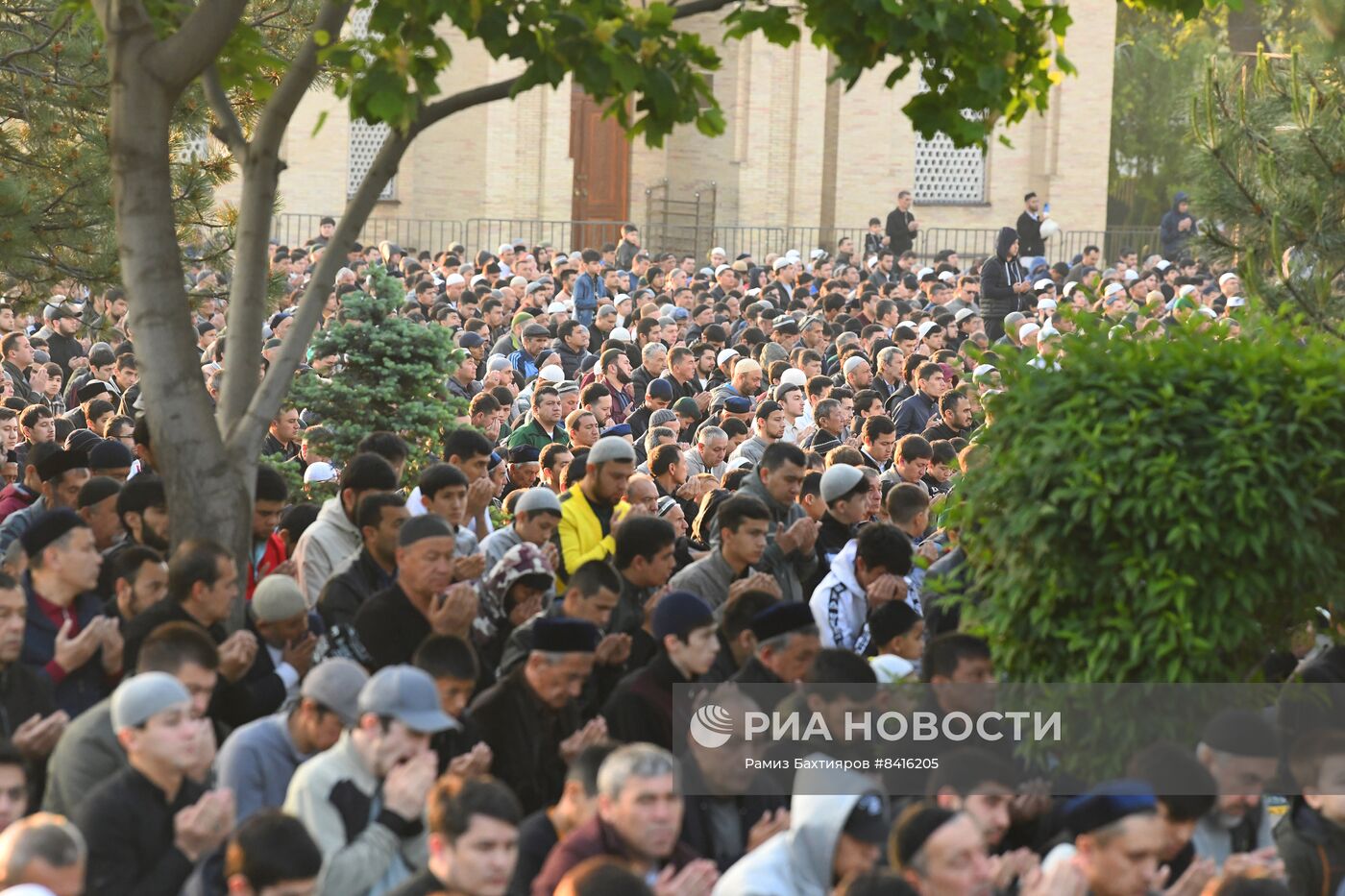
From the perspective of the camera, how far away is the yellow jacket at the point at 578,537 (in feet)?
34.0

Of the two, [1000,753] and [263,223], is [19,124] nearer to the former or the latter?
[263,223]

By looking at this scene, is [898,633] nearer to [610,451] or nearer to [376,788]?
[610,451]

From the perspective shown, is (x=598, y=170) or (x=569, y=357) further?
(x=598, y=170)

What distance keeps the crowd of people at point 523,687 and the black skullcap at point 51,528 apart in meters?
0.02

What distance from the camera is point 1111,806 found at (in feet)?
21.1

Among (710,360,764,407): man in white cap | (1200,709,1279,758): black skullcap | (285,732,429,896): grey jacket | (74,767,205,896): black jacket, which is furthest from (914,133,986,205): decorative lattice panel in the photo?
(74,767,205,896): black jacket

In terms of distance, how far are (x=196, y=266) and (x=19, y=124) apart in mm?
1408

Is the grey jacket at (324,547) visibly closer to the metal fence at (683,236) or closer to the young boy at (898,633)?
the young boy at (898,633)

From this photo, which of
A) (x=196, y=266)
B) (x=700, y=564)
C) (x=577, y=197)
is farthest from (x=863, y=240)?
(x=700, y=564)

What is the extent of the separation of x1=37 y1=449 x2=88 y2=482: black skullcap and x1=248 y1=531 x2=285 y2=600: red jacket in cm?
121

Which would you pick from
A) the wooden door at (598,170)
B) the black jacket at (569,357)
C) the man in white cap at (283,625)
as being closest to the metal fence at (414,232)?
the wooden door at (598,170)

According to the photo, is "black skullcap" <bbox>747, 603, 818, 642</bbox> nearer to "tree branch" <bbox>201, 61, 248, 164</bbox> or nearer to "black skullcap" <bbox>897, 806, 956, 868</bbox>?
"black skullcap" <bbox>897, 806, 956, 868</bbox>

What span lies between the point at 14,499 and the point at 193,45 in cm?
402

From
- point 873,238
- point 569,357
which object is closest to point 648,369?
point 569,357
